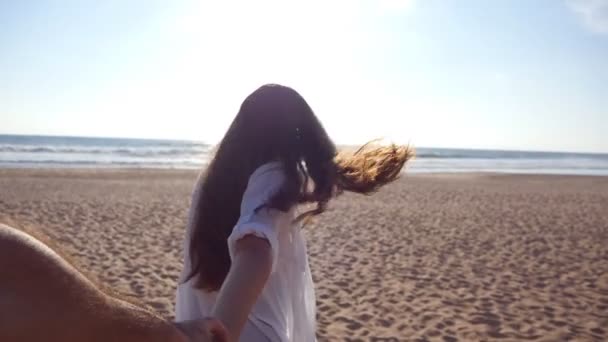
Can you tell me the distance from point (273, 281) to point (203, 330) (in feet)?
1.66

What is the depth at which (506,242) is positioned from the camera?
9.98 metres

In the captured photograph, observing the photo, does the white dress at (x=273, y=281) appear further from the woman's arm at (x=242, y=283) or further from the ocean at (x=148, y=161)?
the ocean at (x=148, y=161)

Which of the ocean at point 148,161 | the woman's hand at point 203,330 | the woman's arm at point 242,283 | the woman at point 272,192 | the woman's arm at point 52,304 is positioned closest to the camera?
the woman's arm at point 52,304

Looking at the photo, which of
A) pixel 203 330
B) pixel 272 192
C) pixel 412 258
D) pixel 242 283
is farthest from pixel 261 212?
pixel 412 258

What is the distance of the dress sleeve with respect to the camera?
4.62 ft

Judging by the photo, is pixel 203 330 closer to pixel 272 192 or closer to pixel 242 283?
pixel 242 283

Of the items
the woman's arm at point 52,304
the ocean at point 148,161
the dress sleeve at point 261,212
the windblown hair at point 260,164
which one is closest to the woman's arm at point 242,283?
the dress sleeve at point 261,212

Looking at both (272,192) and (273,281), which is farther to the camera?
(273,281)

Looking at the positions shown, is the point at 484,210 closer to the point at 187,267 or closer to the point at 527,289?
the point at 527,289

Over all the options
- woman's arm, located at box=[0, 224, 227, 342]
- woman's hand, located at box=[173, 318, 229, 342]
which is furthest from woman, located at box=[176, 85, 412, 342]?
woman's arm, located at box=[0, 224, 227, 342]

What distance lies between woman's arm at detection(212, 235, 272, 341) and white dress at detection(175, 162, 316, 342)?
0.02m

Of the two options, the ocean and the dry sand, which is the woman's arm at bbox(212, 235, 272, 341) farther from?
the ocean

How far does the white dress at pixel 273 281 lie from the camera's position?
145 centimetres

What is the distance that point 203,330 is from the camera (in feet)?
3.75
